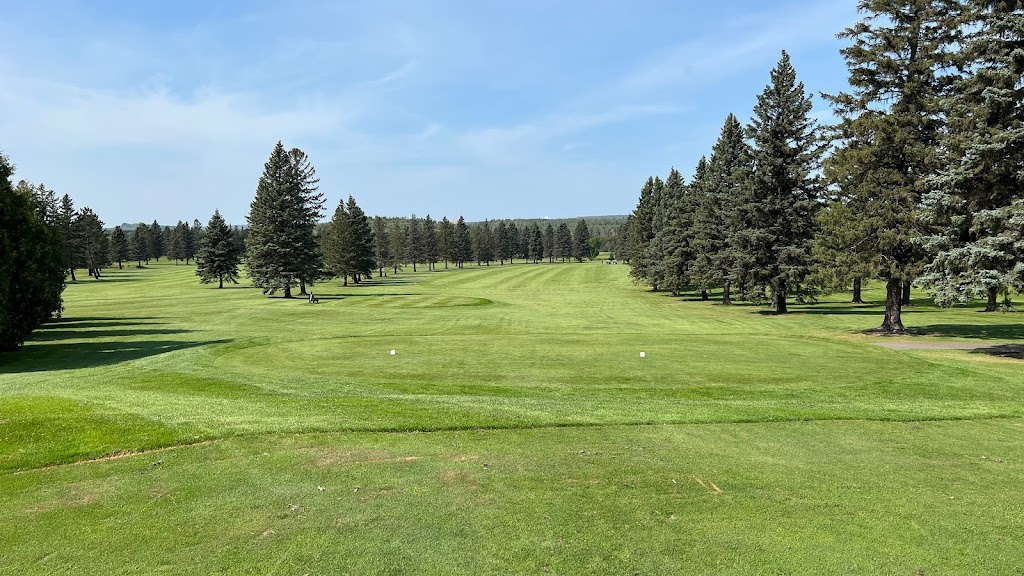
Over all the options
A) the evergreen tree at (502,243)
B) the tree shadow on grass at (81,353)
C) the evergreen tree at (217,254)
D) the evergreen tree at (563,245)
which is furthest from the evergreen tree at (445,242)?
the tree shadow on grass at (81,353)

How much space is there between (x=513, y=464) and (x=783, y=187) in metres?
36.6

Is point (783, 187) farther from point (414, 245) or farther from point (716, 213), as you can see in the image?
point (414, 245)

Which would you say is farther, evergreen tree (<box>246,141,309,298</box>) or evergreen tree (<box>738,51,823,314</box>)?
evergreen tree (<box>246,141,309,298</box>)

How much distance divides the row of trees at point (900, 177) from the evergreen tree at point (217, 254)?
2484 inches

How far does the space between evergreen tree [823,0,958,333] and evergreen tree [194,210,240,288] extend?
246 feet

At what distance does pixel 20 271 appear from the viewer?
2469 centimetres

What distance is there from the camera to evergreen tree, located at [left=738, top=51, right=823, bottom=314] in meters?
37.7

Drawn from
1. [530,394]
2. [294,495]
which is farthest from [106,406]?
[530,394]

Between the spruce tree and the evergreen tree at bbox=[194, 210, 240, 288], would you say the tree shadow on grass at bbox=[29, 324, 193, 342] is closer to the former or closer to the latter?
the evergreen tree at bbox=[194, 210, 240, 288]

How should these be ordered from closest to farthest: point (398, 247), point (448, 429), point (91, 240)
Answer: point (448, 429) → point (91, 240) → point (398, 247)

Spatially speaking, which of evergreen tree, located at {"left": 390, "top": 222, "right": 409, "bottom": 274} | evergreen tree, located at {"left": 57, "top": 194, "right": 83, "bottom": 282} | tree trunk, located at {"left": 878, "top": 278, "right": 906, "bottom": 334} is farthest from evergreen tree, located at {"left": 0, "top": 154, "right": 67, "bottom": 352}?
evergreen tree, located at {"left": 390, "top": 222, "right": 409, "bottom": 274}

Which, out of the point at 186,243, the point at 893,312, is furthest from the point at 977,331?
the point at 186,243

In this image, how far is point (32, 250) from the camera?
2562 centimetres

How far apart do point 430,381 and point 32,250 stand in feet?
71.2
